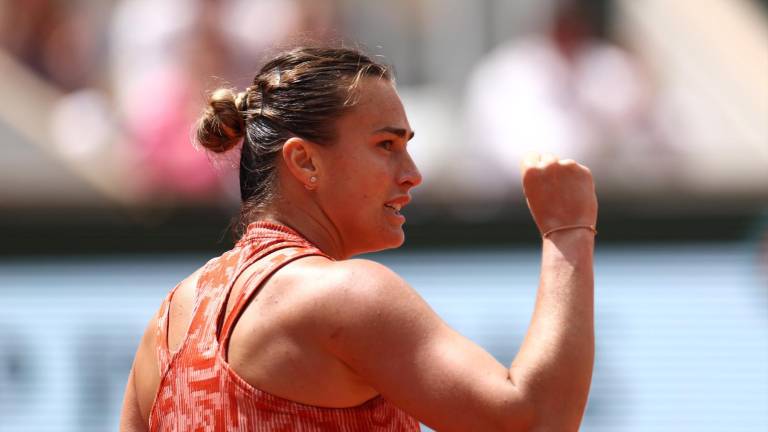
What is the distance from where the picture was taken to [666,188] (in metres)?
5.37

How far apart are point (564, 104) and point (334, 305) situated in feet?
14.8

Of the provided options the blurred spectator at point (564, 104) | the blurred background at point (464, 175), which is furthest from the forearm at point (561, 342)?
the blurred spectator at point (564, 104)

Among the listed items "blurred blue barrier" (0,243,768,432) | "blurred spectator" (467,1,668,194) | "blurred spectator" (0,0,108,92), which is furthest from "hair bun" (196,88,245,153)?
"blurred spectator" (0,0,108,92)

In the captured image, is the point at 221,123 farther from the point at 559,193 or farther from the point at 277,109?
the point at 559,193

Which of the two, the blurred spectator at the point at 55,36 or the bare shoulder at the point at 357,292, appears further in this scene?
the blurred spectator at the point at 55,36

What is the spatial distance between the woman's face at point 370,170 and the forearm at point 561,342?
30 cm

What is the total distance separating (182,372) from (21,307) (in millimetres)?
A: 3678

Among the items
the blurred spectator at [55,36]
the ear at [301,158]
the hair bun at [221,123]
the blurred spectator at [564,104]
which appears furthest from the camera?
the blurred spectator at [55,36]

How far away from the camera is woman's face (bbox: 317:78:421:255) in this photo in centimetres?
195

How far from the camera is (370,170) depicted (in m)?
1.96

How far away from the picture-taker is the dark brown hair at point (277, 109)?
1.95m

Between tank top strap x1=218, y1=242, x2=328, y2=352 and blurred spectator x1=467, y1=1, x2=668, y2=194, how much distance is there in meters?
3.88

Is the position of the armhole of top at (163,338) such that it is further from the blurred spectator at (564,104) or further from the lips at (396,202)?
the blurred spectator at (564,104)

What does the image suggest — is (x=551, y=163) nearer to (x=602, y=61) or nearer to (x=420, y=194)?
(x=420, y=194)
